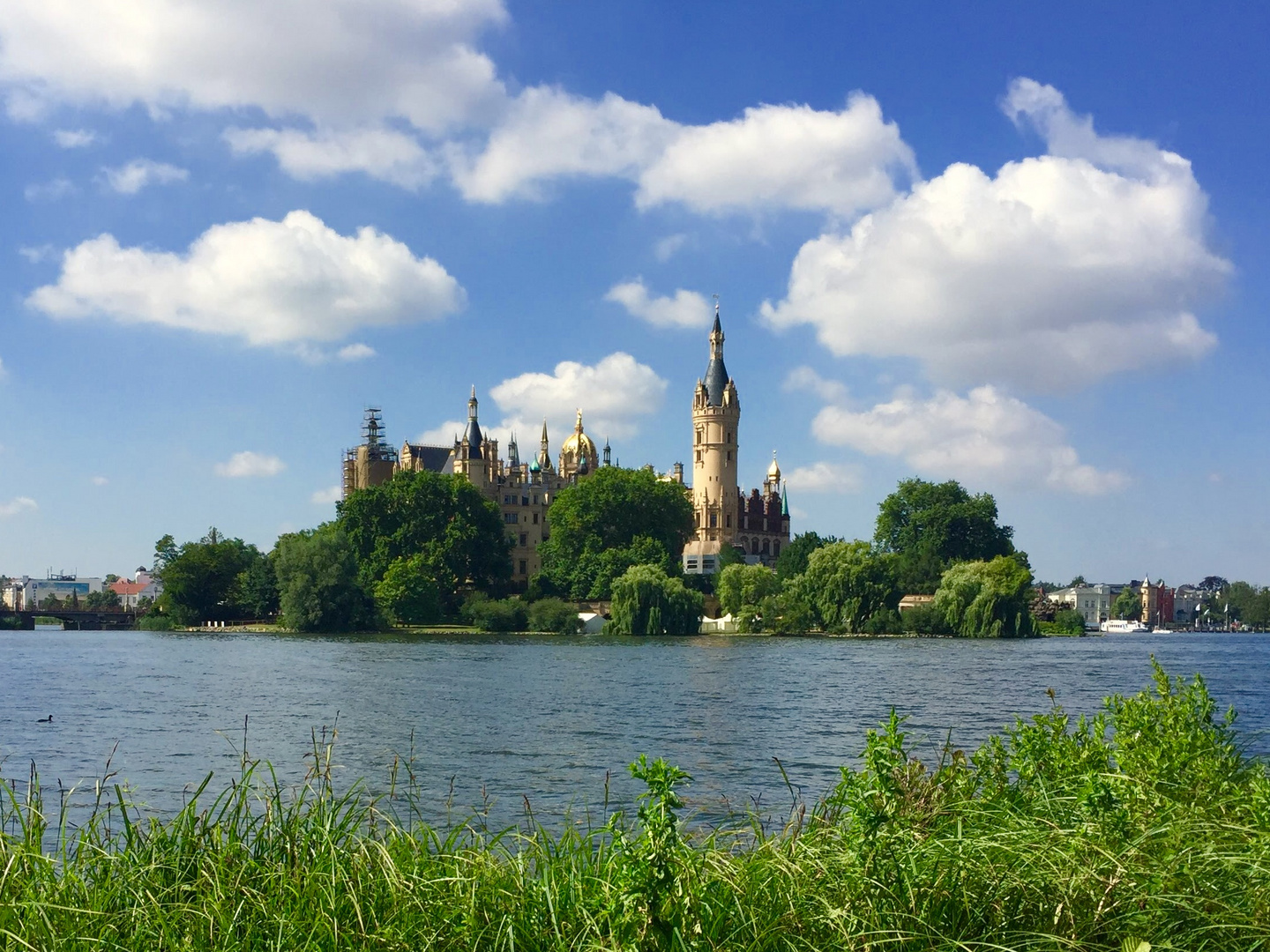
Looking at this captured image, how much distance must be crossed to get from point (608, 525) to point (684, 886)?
100280mm

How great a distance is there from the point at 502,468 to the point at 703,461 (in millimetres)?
20865

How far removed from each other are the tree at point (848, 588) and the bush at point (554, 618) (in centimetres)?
1421

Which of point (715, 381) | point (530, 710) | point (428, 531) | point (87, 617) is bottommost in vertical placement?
point (87, 617)

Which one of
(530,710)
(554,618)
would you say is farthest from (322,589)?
(530,710)

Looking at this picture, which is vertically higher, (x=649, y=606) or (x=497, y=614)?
(x=649, y=606)

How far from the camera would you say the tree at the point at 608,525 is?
101 metres

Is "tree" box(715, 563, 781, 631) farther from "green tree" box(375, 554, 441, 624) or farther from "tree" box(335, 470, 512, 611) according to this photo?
"green tree" box(375, 554, 441, 624)

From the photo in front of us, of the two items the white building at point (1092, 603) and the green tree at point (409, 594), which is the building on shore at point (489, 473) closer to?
the green tree at point (409, 594)

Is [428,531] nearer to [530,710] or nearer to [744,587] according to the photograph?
[744,587]

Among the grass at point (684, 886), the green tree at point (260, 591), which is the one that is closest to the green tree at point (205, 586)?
the green tree at point (260, 591)

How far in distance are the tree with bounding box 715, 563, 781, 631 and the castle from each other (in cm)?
3535

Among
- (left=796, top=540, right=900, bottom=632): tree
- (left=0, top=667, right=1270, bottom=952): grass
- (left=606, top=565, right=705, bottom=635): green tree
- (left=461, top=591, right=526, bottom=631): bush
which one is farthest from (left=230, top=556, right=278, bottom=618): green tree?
(left=0, top=667, right=1270, bottom=952): grass

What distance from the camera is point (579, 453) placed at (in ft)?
515

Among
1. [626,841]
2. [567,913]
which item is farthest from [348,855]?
[626,841]
